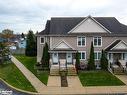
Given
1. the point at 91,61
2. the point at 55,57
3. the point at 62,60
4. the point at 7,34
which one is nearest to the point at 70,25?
the point at 55,57

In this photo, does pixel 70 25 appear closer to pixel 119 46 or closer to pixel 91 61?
pixel 91 61

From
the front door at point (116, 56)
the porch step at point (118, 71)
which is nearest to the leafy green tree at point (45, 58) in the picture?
the front door at point (116, 56)

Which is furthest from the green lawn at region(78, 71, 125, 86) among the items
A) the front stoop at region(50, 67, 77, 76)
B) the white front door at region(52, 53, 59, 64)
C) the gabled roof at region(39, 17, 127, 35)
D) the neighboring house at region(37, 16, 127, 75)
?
the gabled roof at region(39, 17, 127, 35)

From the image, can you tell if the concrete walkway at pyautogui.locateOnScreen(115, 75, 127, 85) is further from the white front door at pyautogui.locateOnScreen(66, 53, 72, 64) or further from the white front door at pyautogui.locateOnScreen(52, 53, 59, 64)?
the white front door at pyautogui.locateOnScreen(52, 53, 59, 64)

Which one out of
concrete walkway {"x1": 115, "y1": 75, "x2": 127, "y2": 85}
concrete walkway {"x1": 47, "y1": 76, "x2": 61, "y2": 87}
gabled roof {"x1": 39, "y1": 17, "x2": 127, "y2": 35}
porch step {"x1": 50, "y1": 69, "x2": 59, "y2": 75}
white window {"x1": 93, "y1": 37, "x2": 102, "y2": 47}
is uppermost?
gabled roof {"x1": 39, "y1": 17, "x2": 127, "y2": 35}

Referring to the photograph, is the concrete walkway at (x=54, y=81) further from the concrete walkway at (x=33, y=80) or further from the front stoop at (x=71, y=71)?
the front stoop at (x=71, y=71)

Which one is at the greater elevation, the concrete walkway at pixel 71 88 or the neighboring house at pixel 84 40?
the neighboring house at pixel 84 40

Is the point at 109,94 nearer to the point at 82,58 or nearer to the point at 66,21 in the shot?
the point at 82,58
